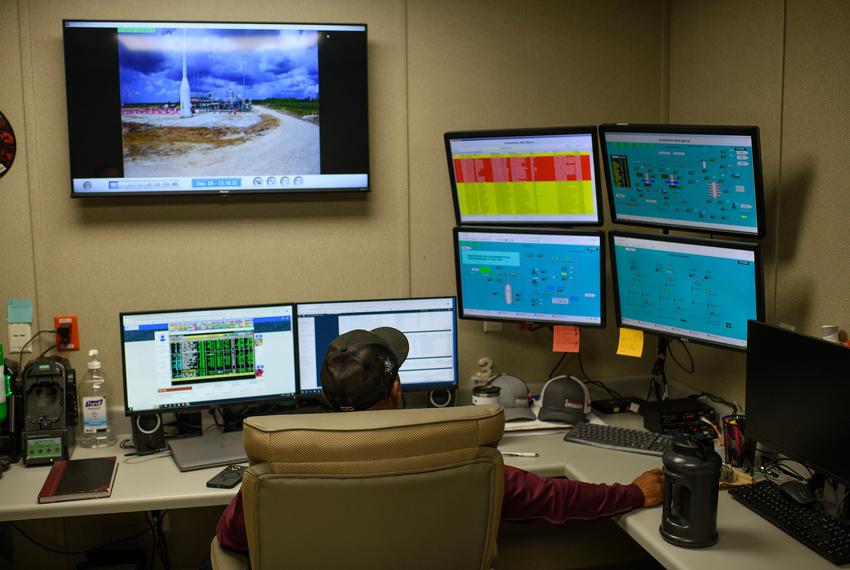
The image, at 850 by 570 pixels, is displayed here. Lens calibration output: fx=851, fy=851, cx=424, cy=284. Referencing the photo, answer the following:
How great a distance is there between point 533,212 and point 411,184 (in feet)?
1.59

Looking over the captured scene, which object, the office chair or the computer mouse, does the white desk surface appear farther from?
the computer mouse

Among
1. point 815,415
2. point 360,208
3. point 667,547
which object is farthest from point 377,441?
point 360,208

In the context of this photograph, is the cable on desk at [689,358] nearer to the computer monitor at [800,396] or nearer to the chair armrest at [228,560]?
the computer monitor at [800,396]

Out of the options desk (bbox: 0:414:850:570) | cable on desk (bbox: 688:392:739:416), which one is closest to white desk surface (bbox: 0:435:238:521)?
desk (bbox: 0:414:850:570)

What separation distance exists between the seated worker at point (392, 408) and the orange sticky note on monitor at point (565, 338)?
91 cm

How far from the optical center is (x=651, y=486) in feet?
7.45

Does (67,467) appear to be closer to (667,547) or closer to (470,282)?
(470,282)

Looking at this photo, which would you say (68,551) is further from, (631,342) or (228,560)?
(631,342)

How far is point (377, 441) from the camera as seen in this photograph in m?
1.63

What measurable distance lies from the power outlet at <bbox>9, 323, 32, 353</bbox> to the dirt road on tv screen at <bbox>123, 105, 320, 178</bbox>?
637 mm

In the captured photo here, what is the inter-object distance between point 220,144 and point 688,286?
1657 millimetres

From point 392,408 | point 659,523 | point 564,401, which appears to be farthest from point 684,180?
point 392,408

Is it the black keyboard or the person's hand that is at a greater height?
the person's hand

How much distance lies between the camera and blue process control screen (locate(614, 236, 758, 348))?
255cm
